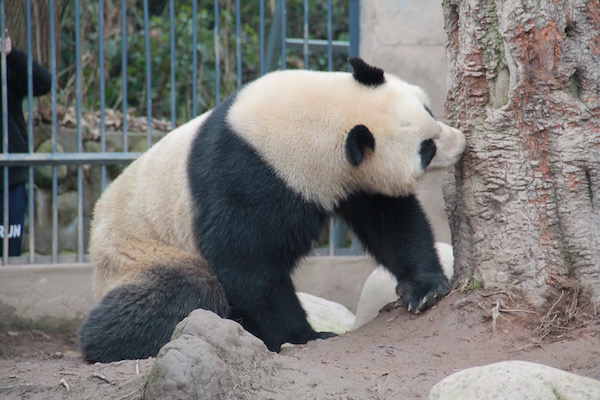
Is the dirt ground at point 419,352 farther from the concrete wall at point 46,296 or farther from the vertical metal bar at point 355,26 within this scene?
the vertical metal bar at point 355,26

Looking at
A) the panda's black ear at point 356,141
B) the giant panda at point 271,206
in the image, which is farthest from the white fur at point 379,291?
the panda's black ear at point 356,141

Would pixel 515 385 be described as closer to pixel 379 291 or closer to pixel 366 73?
pixel 366 73

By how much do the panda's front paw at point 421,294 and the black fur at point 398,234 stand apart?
0.12 ft

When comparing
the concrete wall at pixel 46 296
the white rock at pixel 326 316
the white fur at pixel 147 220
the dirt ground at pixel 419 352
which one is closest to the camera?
the dirt ground at pixel 419 352

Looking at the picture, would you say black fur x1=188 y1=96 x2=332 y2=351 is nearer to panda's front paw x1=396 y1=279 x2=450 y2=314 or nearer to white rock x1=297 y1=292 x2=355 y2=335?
panda's front paw x1=396 y1=279 x2=450 y2=314

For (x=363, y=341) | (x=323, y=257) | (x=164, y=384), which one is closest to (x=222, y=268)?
(x=363, y=341)

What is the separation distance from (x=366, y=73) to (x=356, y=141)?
0.43m

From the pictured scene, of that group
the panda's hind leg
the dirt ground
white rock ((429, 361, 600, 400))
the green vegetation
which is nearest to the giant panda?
the panda's hind leg

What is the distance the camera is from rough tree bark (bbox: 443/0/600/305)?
12.2ft

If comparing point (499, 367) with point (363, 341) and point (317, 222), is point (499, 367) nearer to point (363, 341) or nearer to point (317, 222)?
point (363, 341)

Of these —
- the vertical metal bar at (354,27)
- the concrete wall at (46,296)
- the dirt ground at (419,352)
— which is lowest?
the concrete wall at (46,296)

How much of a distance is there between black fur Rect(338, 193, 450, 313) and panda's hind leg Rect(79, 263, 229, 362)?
2.99ft

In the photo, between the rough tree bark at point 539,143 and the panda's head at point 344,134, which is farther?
the panda's head at point 344,134

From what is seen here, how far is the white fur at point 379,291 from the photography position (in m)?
5.18
